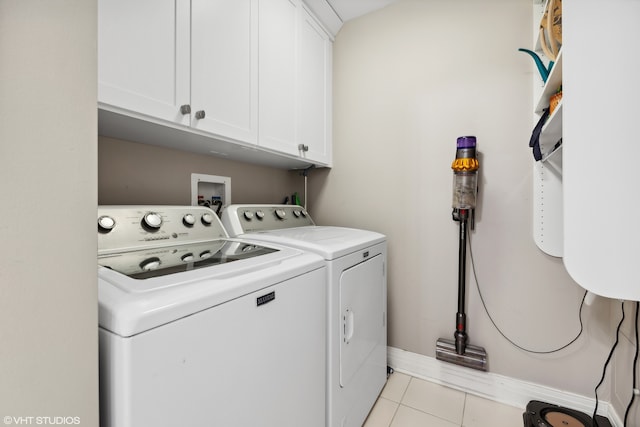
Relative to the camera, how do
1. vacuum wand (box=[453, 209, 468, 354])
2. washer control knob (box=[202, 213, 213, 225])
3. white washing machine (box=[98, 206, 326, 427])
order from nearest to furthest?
white washing machine (box=[98, 206, 326, 427]) < washer control knob (box=[202, 213, 213, 225]) < vacuum wand (box=[453, 209, 468, 354])

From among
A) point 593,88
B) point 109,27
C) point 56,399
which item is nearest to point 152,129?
point 109,27

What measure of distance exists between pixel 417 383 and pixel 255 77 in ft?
7.12

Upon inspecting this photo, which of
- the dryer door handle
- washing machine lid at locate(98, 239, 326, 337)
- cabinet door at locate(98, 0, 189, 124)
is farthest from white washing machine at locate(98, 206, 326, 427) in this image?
cabinet door at locate(98, 0, 189, 124)

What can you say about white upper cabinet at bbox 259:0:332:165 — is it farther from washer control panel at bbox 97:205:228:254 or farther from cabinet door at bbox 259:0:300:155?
washer control panel at bbox 97:205:228:254

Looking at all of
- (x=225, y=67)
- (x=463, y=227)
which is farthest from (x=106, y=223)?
(x=463, y=227)

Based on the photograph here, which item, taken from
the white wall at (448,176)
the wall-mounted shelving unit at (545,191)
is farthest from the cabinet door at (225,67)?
the wall-mounted shelving unit at (545,191)

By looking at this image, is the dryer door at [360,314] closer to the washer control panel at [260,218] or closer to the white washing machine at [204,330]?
the white washing machine at [204,330]

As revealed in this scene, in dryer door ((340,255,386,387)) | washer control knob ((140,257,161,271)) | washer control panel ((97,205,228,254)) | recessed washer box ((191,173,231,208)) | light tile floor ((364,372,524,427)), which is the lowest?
light tile floor ((364,372,524,427))

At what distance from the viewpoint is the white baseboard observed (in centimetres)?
146

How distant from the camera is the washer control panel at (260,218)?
155 cm

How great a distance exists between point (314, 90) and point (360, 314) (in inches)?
62.1

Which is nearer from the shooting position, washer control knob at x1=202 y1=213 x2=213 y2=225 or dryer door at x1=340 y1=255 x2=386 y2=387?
dryer door at x1=340 y1=255 x2=386 y2=387

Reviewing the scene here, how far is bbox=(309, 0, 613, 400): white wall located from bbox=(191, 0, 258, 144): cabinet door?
2.98 feet

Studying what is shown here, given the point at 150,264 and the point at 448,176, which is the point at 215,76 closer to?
the point at 150,264
